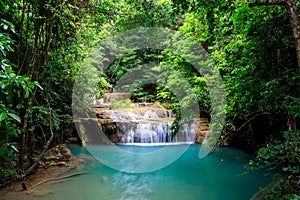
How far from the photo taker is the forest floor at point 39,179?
3.84 metres

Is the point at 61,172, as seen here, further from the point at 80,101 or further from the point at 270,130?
the point at 270,130

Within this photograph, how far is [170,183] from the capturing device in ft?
16.0

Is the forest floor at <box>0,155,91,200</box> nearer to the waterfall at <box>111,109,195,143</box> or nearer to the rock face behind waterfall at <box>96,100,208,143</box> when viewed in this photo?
the rock face behind waterfall at <box>96,100,208,143</box>

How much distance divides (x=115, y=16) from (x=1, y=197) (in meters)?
4.39

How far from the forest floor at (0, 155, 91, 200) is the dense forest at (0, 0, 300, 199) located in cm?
22

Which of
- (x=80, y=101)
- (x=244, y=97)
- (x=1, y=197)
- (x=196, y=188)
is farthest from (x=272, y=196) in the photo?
(x=80, y=101)

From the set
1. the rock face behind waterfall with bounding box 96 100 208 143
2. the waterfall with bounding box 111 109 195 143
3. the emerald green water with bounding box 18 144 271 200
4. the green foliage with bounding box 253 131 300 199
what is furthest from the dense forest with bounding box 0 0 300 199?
the waterfall with bounding box 111 109 195 143

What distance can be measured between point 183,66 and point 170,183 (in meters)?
3.67

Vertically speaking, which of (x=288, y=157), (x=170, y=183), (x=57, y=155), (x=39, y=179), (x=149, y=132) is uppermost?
(x=288, y=157)

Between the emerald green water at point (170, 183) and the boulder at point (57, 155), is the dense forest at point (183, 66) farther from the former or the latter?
the emerald green water at point (170, 183)

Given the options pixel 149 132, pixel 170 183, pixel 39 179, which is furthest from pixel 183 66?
pixel 39 179

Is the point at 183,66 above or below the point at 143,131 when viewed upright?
above

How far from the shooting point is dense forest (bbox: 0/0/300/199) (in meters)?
2.31

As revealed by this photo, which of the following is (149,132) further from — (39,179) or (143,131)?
(39,179)
